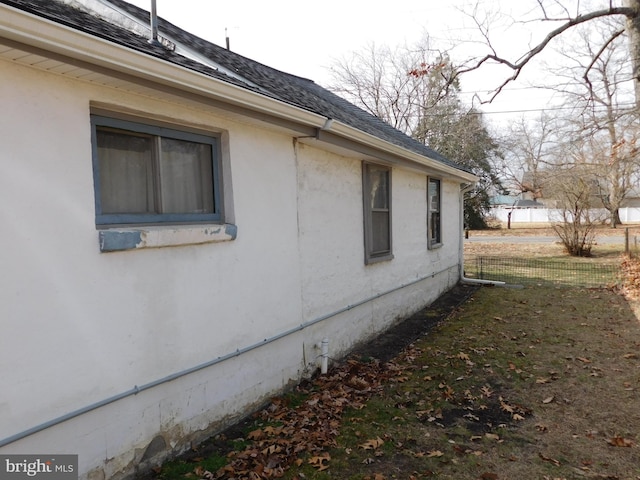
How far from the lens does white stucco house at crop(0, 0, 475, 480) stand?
2.64 m

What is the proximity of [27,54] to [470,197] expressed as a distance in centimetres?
3391

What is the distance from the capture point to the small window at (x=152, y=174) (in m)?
3.24

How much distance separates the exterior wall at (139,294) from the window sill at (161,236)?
7 cm

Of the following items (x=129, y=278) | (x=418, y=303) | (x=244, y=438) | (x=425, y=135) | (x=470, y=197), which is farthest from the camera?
(x=470, y=197)

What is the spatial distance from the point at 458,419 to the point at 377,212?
403 cm

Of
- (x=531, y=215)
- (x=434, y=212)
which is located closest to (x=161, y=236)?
(x=434, y=212)

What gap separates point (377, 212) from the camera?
771cm

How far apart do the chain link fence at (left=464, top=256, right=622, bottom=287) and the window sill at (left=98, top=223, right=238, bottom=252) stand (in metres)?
10.7

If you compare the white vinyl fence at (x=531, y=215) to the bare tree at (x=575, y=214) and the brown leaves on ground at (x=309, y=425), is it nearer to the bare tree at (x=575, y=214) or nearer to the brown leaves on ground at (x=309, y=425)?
the bare tree at (x=575, y=214)

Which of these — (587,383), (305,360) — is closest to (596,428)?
(587,383)

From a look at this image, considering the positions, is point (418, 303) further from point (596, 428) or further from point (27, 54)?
point (27, 54)

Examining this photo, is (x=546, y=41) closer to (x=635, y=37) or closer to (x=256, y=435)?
(x=635, y=37)

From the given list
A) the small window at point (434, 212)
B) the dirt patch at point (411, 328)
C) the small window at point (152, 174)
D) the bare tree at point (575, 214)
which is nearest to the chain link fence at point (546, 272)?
the bare tree at point (575, 214)

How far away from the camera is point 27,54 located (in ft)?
8.29
